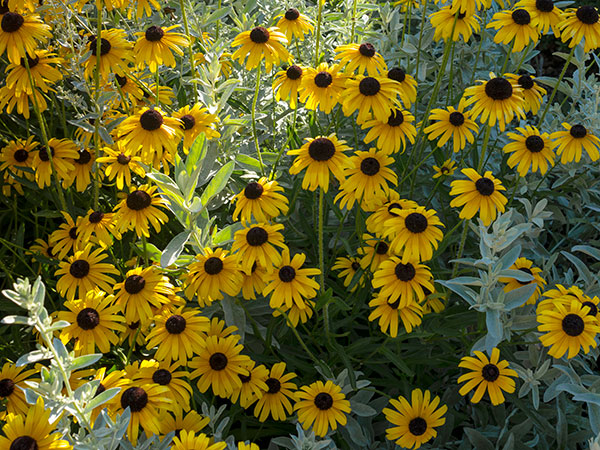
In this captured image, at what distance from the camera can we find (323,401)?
70.5 inches

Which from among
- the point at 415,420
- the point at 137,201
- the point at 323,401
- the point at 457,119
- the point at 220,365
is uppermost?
the point at 457,119

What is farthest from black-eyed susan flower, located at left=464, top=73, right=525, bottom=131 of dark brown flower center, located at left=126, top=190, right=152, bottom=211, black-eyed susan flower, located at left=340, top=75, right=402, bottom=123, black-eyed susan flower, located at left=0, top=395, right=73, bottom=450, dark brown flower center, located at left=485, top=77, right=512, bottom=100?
black-eyed susan flower, located at left=0, top=395, right=73, bottom=450

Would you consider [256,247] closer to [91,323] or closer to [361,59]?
[91,323]

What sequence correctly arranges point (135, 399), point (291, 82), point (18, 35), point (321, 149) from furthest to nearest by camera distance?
1. point (291, 82)
2. point (18, 35)
3. point (321, 149)
4. point (135, 399)

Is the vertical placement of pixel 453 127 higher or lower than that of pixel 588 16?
lower

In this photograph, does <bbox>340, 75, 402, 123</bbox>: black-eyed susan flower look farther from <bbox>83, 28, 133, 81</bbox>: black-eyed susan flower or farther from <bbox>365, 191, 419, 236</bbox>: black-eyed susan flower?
<bbox>83, 28, 133, 81</bbox>: black-eyed susan flower

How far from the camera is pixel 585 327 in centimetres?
165

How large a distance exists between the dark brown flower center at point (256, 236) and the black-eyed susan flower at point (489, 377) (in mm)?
692

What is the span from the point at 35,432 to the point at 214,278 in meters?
0.64

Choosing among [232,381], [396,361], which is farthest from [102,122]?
[396,361]

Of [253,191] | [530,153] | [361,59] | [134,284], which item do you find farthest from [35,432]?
[530,153]

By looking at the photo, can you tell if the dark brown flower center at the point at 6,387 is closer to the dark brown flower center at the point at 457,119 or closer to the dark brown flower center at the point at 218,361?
the dark brown flower center at the point at 218,361

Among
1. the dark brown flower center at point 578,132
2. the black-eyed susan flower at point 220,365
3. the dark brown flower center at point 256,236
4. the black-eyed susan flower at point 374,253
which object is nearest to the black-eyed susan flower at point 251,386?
the black-eyed susan flower at point 220,365

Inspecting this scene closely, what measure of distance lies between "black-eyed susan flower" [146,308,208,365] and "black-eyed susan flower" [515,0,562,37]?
160 centimetres
